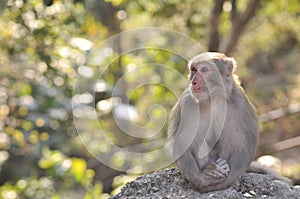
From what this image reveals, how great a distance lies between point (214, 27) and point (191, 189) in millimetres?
3473

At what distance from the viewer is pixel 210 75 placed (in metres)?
3.90

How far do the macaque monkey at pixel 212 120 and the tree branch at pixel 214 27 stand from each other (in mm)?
2986

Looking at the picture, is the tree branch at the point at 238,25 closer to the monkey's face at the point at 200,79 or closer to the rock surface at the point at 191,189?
Result: the monkey's face at the point at 200,79

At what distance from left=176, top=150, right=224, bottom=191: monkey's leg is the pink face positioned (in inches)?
13.1

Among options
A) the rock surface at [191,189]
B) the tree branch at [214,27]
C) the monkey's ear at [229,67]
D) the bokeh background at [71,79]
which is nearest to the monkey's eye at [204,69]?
the monkey's ear at [229,67]

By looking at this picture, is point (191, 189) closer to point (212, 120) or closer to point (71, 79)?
point (212, 120)

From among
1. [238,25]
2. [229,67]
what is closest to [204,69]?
[229,67]

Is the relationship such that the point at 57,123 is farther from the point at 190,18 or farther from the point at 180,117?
the point at 180,117

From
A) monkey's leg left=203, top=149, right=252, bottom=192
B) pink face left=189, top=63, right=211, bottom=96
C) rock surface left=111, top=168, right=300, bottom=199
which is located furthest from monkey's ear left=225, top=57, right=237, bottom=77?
rock surface left=111, top=168, right=300, bottom=199

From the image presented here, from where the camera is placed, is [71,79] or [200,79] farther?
[71,79]

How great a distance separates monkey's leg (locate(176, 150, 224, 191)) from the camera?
12.0 ft

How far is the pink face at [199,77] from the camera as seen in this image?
12.6 ft

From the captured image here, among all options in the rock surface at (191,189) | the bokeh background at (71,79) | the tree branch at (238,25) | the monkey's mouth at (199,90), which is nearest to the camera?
the rock surface at (191,189)

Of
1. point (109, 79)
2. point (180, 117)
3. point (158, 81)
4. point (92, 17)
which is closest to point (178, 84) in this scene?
point (158, 81)
